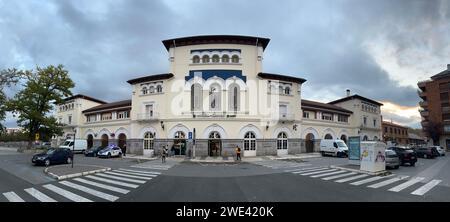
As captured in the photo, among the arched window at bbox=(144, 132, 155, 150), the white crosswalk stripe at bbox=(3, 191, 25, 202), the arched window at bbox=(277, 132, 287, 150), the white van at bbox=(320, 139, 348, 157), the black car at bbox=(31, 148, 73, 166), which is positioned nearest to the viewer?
the white crosswalk stripe at bbox=(3, 191, 25, 202)

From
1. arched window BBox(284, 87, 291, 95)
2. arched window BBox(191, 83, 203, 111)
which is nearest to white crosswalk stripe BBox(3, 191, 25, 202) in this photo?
arched window BBox(191, 83, 203, 111)

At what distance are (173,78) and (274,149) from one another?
56.9ft

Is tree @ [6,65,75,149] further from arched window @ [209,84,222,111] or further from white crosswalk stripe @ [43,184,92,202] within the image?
white crosswalk stripe @ [43,184,92,202]

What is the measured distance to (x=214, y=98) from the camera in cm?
3422

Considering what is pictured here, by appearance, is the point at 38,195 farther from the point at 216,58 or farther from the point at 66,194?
the point at 216,58

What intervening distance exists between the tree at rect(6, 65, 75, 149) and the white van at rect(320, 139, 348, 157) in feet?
149

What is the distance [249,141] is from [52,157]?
22.0m

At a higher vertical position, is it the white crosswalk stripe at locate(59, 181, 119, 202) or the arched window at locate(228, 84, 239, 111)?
the arched window at locate(228, 84, 239, 111)

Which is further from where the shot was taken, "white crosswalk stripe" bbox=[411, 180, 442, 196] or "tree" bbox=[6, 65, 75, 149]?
"tree" bbox=[6, 65, 75, 149]

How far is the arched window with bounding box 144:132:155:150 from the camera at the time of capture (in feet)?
120

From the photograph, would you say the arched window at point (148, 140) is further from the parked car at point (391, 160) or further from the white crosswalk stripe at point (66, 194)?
the parked car at point (391, 160)
